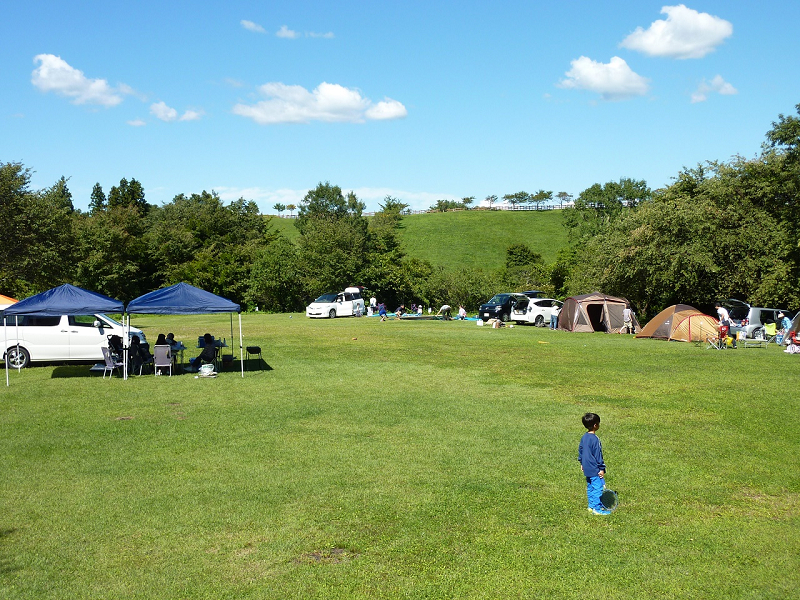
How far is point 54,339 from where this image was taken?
1881 cm

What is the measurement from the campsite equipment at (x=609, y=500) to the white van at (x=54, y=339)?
14.9 metres

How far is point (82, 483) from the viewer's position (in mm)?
8562

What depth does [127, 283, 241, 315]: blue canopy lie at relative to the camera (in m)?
17.2

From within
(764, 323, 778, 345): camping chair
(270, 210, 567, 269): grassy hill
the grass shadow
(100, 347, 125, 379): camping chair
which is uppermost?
(270, 210, 567, 269): grassy hill

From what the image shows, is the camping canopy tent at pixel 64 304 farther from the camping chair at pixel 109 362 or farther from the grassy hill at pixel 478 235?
the grassy hill at pixel 478 235

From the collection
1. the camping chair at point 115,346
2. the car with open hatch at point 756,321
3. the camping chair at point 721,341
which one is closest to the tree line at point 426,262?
the car with open hatch at point 756,321

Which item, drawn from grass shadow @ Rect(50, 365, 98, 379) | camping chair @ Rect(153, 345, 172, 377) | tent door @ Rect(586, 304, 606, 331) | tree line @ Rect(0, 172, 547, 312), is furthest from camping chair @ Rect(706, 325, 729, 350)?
tree line @ Rect(0, 172, 547, 312)

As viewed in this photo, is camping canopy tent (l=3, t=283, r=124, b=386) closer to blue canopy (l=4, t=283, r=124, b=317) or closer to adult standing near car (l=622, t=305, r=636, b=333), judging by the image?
blue canopy (l=4, t=283, r=124, b=317)

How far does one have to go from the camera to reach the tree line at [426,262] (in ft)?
105

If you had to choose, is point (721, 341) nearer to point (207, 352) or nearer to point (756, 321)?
point (756, 321)

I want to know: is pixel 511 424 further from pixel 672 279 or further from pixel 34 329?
pixel 672 279

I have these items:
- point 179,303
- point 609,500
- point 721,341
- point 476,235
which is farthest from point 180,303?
point 476,235

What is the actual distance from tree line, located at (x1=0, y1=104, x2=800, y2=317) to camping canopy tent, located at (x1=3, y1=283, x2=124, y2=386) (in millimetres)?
20689

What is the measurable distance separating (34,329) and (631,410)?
51.4ft
